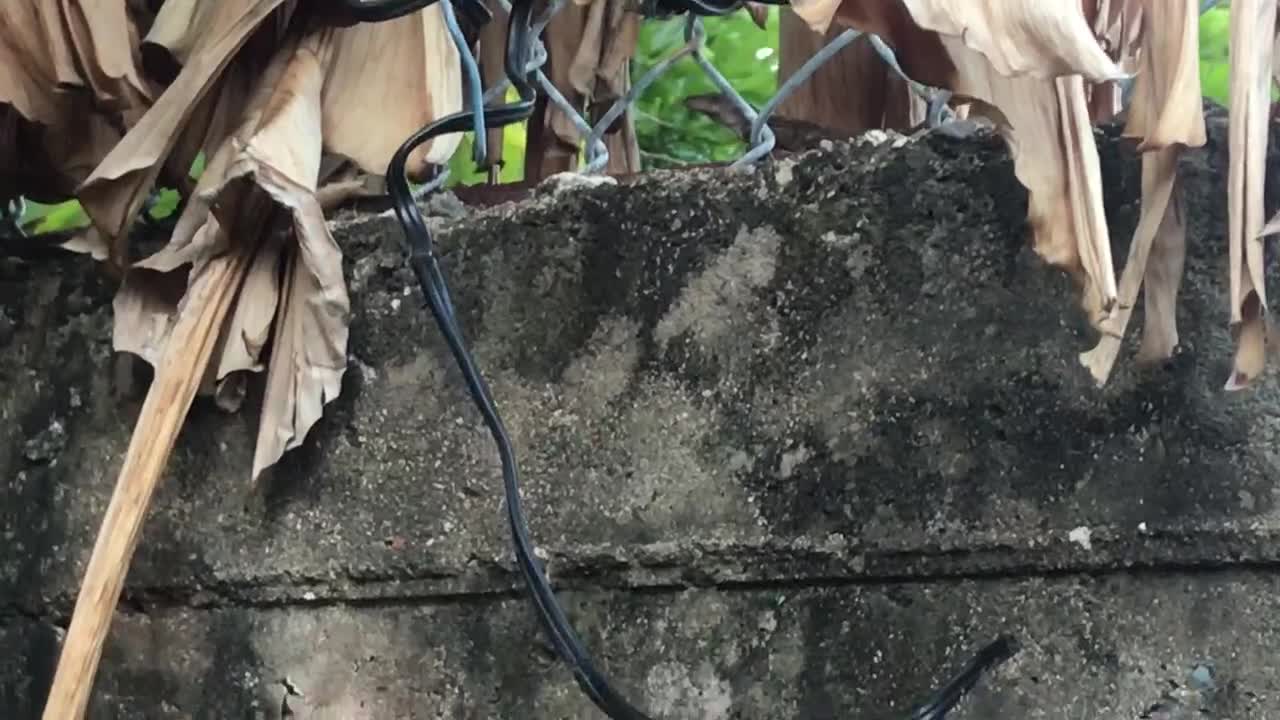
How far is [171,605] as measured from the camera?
83 cm

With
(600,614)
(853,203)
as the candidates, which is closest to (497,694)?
(600,614)

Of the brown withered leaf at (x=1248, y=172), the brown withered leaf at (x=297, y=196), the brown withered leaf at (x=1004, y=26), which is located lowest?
the brown withered leaf at (x=297, y=196)

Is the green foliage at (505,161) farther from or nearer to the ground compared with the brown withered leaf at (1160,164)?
nearer to the ground

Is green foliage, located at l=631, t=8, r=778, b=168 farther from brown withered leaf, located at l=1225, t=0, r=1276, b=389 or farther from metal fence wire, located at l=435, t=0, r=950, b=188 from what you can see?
brown withered leaf, located at l=1225, t=0, r=1276, b=389

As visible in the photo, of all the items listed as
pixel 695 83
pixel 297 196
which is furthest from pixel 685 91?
pixel 297 196

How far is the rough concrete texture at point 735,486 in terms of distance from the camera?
63cm

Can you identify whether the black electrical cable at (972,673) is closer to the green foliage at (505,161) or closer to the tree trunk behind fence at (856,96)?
the tree trunk behind fence at (856,96)

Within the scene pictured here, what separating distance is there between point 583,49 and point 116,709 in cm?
59

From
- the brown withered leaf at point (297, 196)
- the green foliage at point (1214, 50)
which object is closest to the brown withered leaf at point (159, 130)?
the brown withered leaf at point (297, 196)

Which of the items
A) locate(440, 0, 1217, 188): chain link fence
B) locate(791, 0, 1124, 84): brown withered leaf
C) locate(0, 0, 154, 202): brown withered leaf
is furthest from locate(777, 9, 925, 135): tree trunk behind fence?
locate(0, 0, 154, 202): brown withered leaf

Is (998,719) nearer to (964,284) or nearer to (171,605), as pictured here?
(964,284)

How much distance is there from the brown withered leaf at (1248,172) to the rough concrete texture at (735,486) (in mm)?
46

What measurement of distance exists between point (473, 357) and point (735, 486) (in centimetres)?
19

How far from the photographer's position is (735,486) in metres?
0.70
